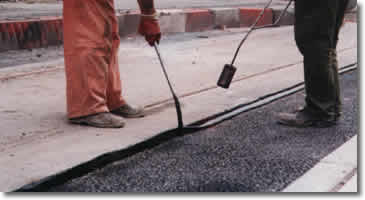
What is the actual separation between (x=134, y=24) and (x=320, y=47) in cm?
653

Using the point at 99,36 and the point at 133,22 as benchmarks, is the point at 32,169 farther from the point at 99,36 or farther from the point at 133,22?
the point at 133,22

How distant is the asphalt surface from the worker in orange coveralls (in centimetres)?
60

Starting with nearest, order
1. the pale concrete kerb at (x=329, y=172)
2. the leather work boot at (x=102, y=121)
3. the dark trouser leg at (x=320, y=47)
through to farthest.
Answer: the pale concrete kerb at (x=329, y=172) → the dark trouser leg at (x=320, y=47) → the leather work boot at (x=102, y=121)

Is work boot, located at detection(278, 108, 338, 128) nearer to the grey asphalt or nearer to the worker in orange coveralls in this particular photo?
the worker in orange coveralls

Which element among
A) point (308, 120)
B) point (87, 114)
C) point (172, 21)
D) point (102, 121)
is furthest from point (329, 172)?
point (172, 21)

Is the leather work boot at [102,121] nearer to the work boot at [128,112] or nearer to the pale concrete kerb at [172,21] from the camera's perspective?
the work boot at [128,112]

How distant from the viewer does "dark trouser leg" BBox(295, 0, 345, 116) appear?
13.3 ft

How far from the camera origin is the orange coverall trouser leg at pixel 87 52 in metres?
4.14

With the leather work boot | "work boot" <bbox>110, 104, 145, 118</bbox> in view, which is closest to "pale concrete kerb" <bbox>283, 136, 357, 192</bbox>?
the leather work boot

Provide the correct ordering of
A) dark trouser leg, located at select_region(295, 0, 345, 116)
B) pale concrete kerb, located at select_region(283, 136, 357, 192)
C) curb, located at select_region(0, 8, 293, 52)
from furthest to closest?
1. curb, located at select_region(0, 8, 293, 52)
2. dark trouser leg, located at select_region(295, 0, 345, 116)
3. pale concrete kerb, located at select_region(283, 136, 357, 192)

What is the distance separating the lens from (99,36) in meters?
4.17

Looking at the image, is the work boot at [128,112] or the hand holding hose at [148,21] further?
the work boot at [128,112]

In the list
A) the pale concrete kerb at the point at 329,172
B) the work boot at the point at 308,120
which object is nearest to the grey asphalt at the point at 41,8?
the work boot at the point at 308,120

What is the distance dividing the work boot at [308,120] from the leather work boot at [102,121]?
1098mm
